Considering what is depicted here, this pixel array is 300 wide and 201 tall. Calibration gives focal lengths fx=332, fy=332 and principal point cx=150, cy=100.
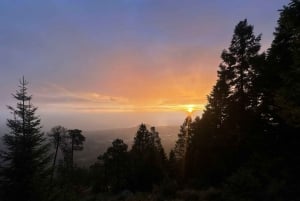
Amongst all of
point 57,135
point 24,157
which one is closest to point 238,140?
point 24,157

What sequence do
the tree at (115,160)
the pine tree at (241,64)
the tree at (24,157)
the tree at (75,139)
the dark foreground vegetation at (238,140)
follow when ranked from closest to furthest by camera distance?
the dark foreground vegetation at (238,140) < the tree at (24,157) < the pine tree at (241,64) < the tree at (115,160) < the tree at (75,139)


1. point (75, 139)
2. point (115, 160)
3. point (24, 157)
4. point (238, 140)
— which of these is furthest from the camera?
point (75, 139)

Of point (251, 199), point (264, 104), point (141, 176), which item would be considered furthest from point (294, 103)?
point (141, 176)

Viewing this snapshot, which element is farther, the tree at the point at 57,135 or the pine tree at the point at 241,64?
the tree at the point at 57,135

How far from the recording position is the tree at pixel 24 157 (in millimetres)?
22156

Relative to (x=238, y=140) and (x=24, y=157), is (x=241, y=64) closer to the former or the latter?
(x=238, y=140)

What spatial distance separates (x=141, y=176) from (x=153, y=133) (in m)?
30.1

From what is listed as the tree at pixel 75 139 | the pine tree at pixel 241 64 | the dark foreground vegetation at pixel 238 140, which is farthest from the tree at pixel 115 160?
the pine tree at pixel 241 64

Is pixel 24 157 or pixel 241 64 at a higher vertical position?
pixel 241 64

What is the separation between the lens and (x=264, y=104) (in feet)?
Answer: 74.7

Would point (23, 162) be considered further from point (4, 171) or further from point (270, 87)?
point (270, 87)

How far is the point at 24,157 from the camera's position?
23.0m

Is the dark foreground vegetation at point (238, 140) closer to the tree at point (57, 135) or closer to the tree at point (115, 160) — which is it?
the tree at point (115, 160)

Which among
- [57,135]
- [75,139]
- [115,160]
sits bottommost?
[115,160]
